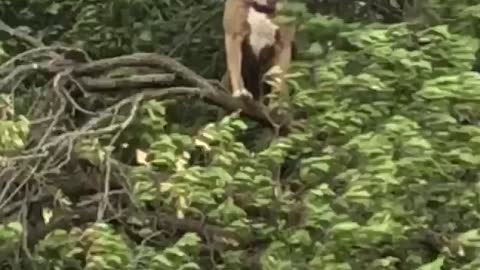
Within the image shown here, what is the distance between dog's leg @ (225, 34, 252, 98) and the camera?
466 cm

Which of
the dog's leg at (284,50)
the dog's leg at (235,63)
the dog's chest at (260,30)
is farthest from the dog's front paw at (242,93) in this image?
the dog's chest at (260,30)

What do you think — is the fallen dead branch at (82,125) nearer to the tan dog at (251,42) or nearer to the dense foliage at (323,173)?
the dense foliage at (323,173)

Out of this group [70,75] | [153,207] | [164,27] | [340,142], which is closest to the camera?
[340,142]

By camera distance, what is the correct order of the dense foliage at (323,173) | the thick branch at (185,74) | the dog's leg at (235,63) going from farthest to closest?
1. the dog's leg at (235,63)
2. the thick branch at (185,74)
3. the dense foliage at (323,173)

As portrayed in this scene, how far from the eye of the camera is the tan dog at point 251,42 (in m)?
4.80

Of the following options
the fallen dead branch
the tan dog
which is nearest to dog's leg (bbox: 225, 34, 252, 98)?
the tan dog

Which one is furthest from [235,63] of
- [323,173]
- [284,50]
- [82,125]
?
[323,173]

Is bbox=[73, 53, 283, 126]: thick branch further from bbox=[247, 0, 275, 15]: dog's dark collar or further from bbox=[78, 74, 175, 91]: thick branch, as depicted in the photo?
bbox=[247, 0, 275, 15]: dog's dark collar

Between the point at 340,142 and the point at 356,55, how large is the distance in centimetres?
27

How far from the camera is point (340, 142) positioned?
12.6ft

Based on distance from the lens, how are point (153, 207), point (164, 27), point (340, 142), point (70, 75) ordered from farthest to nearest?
point (164, 27) < point (70, 75) < point (153, 207) < point (340, 142)

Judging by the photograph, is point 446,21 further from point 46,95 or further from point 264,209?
point 46,95

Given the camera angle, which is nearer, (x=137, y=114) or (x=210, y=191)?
(x=210, y=191)

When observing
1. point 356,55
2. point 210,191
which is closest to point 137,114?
point 210,191
